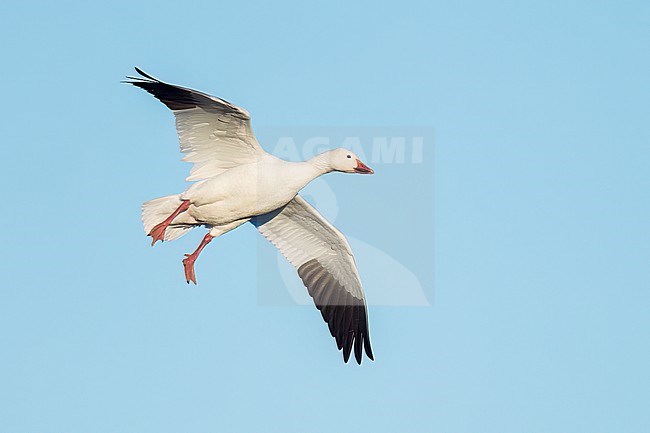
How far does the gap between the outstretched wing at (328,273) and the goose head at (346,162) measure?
1313 millimetres

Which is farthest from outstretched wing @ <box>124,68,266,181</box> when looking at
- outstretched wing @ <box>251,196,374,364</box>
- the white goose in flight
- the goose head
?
outstretched wing @ <box>251,196,374,364</box>

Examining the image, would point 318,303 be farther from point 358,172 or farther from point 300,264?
point 358,172

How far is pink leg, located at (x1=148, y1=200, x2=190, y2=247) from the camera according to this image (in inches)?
559

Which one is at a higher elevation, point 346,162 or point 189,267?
point 346,162

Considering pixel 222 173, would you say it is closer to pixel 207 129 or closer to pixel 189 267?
pixel 207 129

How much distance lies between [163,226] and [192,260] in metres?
0.92

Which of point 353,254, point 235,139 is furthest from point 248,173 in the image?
point 353,254

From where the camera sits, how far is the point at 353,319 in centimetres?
1596

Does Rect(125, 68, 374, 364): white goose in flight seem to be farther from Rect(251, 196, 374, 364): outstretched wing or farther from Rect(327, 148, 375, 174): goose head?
Rect(251, 196, 374, 364): outstretched wing

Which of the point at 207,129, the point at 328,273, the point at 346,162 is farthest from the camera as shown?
the point at 328,273

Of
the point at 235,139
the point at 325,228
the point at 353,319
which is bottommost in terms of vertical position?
the point at 353,319

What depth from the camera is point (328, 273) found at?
16.1 m

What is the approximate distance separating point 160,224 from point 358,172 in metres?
2.55

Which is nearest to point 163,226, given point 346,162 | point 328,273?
point 346,162
